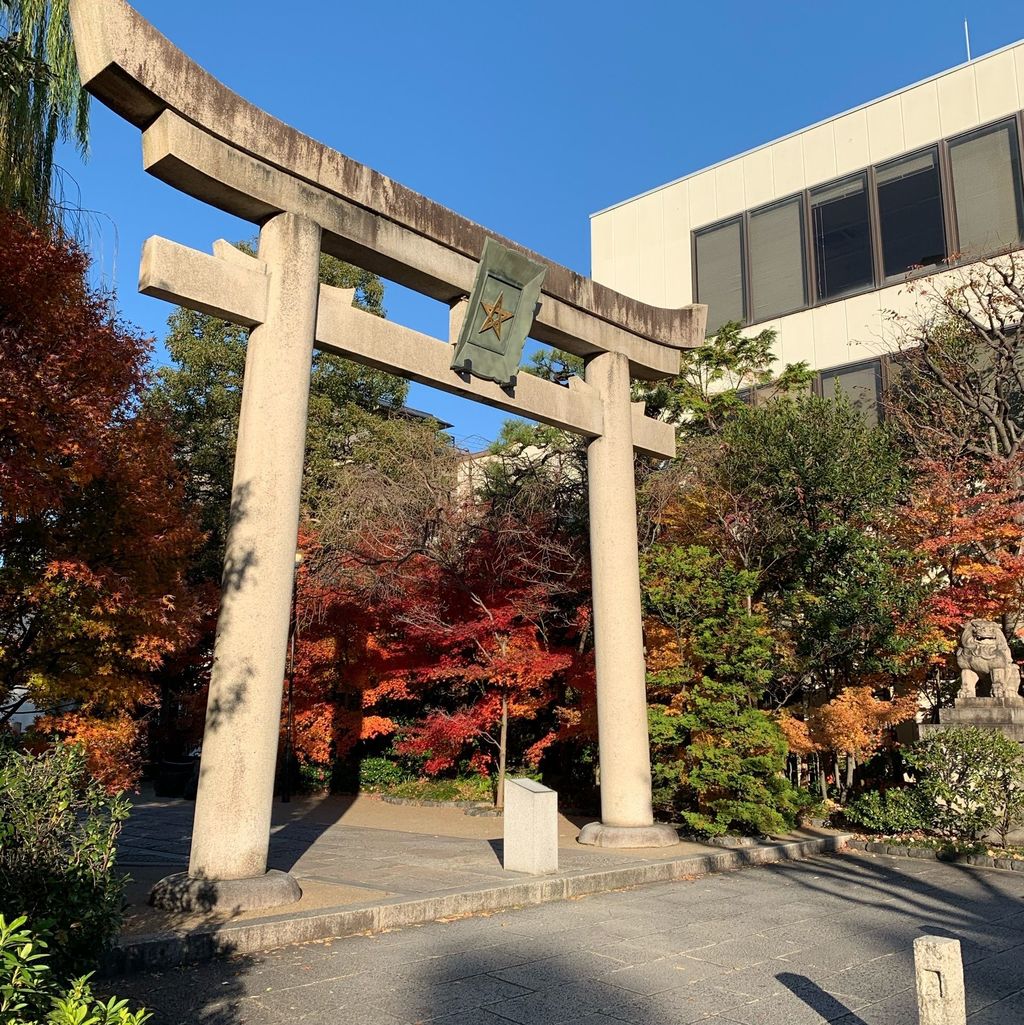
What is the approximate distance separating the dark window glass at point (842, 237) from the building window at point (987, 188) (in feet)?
7.28

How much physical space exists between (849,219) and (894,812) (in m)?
16.0

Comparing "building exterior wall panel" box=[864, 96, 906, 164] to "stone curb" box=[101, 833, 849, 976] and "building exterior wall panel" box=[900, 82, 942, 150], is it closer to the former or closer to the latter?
"building exterior wall panel" box=[900, 82, 942, 150]

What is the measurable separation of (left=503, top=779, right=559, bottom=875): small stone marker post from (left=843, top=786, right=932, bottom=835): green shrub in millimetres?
6254

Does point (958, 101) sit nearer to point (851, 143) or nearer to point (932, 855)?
point (851, 143)

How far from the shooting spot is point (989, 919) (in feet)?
27.3

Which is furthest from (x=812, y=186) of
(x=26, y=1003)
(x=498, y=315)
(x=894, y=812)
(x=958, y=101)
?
(x=26, y=1003)

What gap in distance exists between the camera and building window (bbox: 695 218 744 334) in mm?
25062

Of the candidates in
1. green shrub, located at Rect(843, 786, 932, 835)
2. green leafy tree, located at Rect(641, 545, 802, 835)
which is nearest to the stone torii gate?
green leafy tree, located at Rect(641, 545, 802, 835)

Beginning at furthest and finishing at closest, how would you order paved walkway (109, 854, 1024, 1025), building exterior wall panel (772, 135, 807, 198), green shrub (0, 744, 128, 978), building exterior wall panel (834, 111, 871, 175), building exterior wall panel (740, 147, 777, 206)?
1. building exterior wall panel (740, 147, 777, 206)
2. building exterior wall panel (772, 135, 807, 198)
3. building exterior wall panel (834, 111, 871, 175)
4. paved walkway (109, 854, 1024, 1025)
5. green shrub (0, 744, 128, 978)

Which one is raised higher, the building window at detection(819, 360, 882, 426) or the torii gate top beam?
the building window at detection(819, 360, 882, 426)

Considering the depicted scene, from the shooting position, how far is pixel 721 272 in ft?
83.3

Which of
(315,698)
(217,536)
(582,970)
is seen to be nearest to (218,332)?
(217,536)

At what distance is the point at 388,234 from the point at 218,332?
1918 centimetres

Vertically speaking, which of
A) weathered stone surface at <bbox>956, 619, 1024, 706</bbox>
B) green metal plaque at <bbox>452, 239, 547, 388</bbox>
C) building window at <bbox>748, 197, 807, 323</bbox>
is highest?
building window at <bbox>748, 197, 807, 323</bbox>
